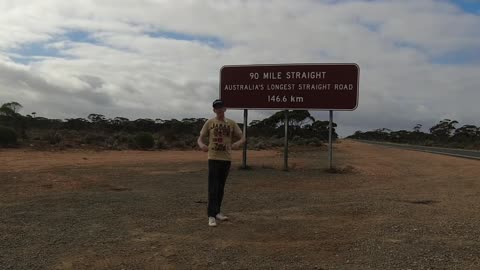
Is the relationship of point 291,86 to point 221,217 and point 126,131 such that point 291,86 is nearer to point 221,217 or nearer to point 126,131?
point 221,217

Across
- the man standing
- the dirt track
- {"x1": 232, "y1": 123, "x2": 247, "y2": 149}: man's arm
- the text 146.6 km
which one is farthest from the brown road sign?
the man standing

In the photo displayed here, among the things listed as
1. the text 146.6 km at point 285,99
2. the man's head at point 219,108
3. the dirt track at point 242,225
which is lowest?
the dirt track at point 242,225

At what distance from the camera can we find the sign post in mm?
16344

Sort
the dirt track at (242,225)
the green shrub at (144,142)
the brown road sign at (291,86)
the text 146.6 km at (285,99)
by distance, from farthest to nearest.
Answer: the green shrub at (144,142) → the text 146.6 km at (285,99) → the brown road sign at (291,86) → the dirt track at (242,225)

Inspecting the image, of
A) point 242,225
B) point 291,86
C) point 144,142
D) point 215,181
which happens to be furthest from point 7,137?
point 242,225

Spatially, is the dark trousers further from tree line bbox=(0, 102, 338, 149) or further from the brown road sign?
tree line bbox=(0, 102, 338, 149)

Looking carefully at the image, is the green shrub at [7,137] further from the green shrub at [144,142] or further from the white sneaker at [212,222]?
the white sneaker at [212,222]

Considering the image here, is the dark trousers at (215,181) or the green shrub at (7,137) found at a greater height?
the green shrub at (7,137)

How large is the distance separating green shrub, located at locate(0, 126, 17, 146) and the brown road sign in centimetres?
1517

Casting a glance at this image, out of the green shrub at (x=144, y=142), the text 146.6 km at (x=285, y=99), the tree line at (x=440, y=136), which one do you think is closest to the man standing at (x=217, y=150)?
the text 146.6 km at (x=285, y=99)

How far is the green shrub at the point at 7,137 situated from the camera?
27484 mm

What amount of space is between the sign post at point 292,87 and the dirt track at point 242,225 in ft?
12.0

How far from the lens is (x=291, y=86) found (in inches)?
661

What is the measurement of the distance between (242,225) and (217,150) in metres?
1.15
